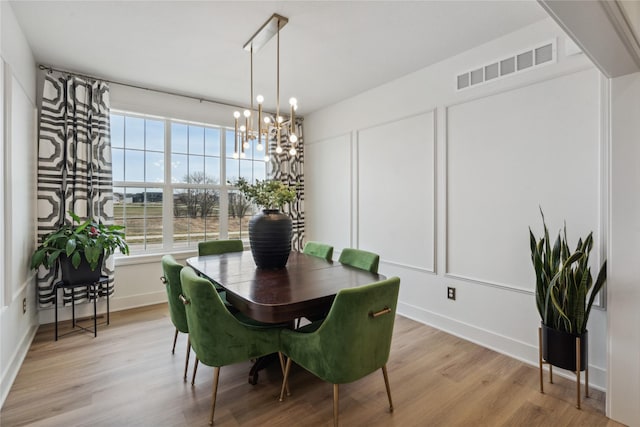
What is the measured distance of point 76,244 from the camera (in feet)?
9.18

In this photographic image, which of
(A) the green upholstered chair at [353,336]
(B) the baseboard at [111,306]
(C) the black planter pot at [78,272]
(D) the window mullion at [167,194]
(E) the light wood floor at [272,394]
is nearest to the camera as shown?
(A) the green upholstered chair at [353,336]

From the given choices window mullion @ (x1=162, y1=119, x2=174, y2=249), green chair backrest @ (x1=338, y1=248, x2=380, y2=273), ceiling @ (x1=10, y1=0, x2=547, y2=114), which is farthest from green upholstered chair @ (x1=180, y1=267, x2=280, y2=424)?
window mullion @ (x1=162, y1=119, x2=174, y2=249)

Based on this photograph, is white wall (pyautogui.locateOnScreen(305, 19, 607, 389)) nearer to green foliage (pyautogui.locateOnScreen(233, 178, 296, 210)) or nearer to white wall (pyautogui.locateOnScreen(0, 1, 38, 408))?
green foliage (pyautogui.locateOnScreen(233, 178, 296, 210))

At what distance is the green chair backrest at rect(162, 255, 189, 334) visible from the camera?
2.11 meters

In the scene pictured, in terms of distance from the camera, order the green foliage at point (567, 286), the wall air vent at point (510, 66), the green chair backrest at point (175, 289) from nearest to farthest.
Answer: the green foliage at point (567, 286), the green chair backrest at point (175, 289), the wall air vent at point (510, 66)

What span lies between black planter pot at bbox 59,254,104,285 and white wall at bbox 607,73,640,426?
4.09 metres

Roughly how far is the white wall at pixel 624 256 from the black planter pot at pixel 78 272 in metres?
4.09

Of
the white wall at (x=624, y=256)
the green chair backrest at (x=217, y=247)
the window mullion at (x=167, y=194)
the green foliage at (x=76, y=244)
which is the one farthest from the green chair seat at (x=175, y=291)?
the white wall at (x=624, y=256)

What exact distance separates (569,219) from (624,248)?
521 mm

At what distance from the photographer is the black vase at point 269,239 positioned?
244 centimetres

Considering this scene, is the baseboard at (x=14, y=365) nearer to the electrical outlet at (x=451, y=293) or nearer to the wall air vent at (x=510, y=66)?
the electrical outlet at (x=451, y=293)

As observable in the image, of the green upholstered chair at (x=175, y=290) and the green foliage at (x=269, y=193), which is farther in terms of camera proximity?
the green foliage at (x=269, y=193)

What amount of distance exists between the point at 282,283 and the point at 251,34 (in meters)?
2.06

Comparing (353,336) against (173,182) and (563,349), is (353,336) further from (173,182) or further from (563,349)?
(173,182)
